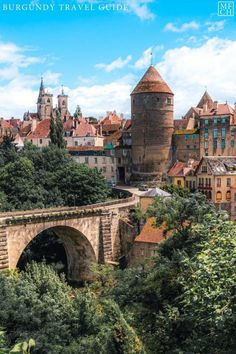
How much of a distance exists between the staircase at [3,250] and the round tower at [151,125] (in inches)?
1255

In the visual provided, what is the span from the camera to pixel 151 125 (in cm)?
6172

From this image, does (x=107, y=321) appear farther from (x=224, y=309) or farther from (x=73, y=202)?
(x=73, y=202)

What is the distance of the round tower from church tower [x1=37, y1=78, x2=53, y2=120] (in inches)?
2439

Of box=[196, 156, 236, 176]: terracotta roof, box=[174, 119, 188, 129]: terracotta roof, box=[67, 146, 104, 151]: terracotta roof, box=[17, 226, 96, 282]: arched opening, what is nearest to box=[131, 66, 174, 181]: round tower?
box=[174, 119, 188, 129]: terracotta roof

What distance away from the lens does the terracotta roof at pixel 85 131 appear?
7862 centimetres

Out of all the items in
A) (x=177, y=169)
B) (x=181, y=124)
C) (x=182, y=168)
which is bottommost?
(x=177, y=169)

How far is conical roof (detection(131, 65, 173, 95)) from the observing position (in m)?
62.0

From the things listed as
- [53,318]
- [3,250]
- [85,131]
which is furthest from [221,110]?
[53,318]

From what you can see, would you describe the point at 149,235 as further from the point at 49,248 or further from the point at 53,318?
the point at 53,318

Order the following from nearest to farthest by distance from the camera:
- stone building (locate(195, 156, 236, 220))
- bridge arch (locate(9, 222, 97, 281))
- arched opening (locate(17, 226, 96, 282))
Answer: bridge arch (locate(9, 222, 97, 281)) → arched opening (locate(17, 226, 96, 282)) → stone building (locate(195, 156, 236, 220))

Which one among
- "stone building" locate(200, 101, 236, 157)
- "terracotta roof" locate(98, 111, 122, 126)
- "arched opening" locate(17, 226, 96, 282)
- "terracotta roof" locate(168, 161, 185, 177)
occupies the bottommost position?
"arched opening" locate(17, 226, 96, 282)

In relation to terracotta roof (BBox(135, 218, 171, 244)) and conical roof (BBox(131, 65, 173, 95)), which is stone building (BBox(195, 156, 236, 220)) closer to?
conical roof (BBox(131, 65, 173, 95))

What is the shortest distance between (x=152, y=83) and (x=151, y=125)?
5276 mm

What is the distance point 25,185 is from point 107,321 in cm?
3427
